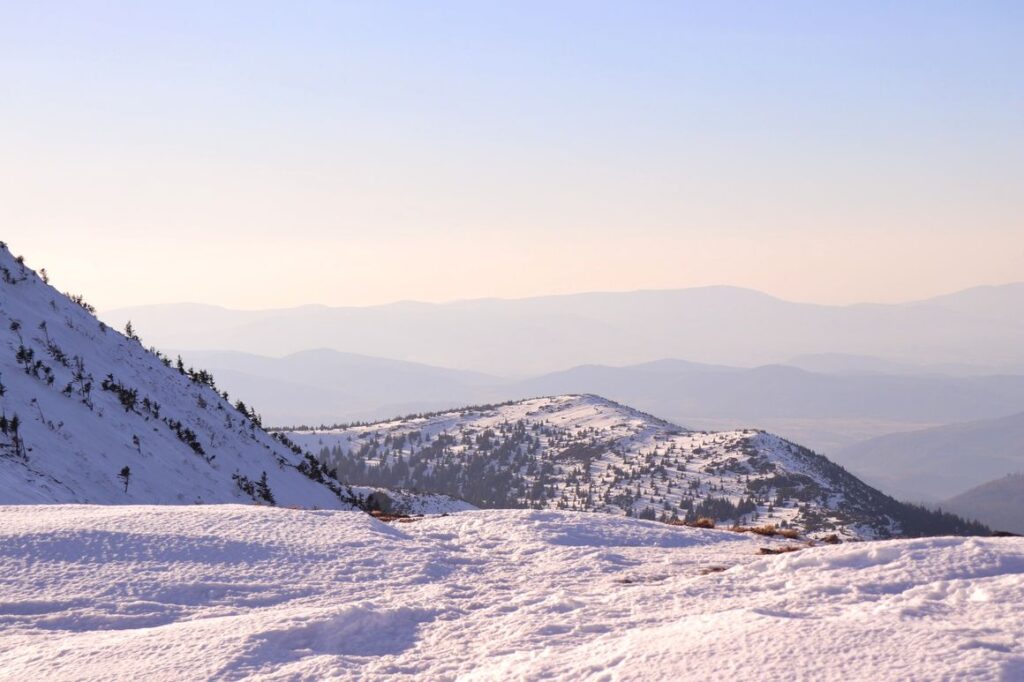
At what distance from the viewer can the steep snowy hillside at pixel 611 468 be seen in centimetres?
7725

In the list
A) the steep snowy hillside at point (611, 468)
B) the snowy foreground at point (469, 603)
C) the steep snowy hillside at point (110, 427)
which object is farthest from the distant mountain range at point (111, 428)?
the steep snowy hillside at point (611, 468)

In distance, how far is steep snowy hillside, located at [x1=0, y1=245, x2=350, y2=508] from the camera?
1608cm

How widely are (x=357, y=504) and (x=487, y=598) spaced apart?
2270 cm

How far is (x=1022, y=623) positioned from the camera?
6.15 metres

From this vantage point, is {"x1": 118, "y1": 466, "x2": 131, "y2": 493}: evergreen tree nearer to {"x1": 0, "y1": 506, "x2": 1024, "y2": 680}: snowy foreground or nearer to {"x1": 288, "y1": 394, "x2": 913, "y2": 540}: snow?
{"x1": 0, "y1": 506, "x2": 1024, "y2": 680}: snowy foreground

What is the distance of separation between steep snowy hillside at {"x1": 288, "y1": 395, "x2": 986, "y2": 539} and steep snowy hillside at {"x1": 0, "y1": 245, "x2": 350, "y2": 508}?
4718 centimetres

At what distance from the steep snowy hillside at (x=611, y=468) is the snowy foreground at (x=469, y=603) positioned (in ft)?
185

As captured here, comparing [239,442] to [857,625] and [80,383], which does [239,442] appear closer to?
[80,383]

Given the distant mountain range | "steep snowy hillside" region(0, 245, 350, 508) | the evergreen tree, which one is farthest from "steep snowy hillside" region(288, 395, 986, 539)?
the evergreen tree

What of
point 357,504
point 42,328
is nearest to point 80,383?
point 42,328

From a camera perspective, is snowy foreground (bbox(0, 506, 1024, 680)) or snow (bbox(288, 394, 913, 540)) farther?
snow (bbox(288, 394, 913, 540))

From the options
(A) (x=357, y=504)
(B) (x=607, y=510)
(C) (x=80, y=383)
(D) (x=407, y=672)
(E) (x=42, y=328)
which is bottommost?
(B) (x=607, y=510)

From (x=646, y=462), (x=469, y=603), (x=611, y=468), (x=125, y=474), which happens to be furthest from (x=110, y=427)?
(x=646, y=462)

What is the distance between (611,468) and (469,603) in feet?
303
